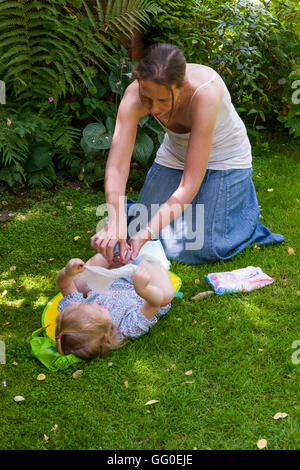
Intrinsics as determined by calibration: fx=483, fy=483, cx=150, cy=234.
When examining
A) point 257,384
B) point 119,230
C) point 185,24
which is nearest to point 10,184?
point 119,230

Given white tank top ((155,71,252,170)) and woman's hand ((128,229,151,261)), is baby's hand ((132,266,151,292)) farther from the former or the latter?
white tank top ((155,71,252,170))

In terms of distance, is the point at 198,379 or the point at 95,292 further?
the point at 95,292

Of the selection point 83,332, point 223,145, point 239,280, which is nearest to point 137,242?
point 83,332

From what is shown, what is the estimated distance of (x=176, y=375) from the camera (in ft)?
7.82

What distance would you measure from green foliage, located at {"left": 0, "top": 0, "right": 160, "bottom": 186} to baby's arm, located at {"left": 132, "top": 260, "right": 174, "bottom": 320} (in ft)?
6.55

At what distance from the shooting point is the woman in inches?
94.8

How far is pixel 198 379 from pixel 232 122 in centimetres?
170

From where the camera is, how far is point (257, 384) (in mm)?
2299

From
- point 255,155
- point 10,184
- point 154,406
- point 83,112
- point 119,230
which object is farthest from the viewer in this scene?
point 255,155

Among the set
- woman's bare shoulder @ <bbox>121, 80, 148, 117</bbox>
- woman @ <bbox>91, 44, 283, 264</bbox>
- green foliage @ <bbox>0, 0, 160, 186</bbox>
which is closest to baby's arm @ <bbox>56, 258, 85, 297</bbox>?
woman @ <bbox>91, 44, 283, 264</bbox>

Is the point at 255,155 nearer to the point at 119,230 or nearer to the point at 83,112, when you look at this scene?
the point at 83,112

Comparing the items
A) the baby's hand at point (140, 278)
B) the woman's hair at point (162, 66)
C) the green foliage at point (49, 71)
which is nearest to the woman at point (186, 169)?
the woman's hair at point (162, 66)

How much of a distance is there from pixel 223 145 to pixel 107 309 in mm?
1364

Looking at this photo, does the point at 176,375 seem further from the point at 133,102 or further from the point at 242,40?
the point at 242,40
